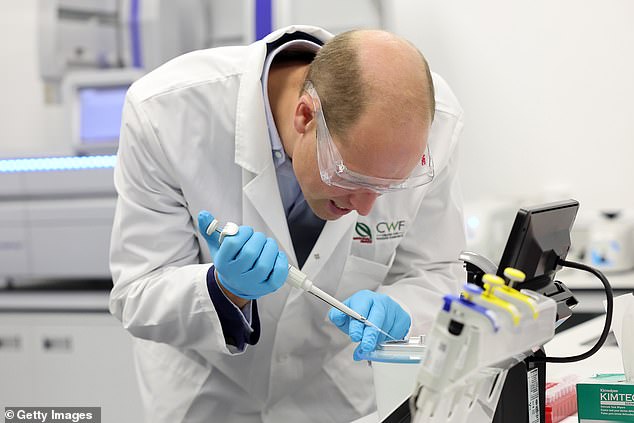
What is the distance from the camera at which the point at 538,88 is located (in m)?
3.04

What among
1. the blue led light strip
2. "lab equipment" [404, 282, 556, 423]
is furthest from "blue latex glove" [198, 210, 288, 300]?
the blue led light strip

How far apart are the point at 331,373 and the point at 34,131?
2459mm

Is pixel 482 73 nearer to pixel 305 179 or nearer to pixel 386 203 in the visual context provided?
pixel 386 203

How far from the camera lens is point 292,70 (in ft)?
4.93

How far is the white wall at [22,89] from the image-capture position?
11.6ft

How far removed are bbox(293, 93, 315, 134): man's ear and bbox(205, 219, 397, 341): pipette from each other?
0.74ft

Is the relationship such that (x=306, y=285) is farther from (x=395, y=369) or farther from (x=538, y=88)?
(x=538, y=88)

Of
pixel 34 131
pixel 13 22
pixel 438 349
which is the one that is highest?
pixel 438 349

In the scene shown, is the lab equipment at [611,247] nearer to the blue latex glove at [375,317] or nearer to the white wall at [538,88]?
the white wall at [538,88]

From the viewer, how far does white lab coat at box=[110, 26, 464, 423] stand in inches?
56.7

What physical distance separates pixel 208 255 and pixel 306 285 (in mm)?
438

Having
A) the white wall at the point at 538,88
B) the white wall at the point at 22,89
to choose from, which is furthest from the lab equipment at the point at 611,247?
the white wall at the point at 22,89

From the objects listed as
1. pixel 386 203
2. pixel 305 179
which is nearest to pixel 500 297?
pixel 305 179

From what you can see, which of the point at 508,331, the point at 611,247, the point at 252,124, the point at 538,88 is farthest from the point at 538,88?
the point at 508,331
